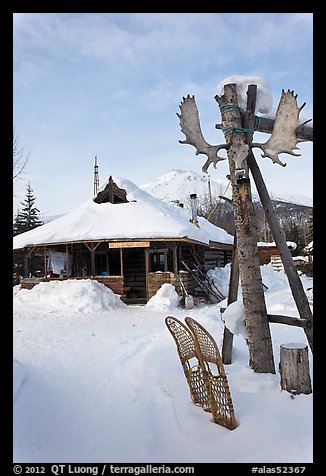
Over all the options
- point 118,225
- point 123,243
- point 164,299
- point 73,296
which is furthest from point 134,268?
point 73,296

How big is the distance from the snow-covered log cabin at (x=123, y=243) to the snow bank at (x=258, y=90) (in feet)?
28.3

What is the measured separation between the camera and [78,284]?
41.5 ft

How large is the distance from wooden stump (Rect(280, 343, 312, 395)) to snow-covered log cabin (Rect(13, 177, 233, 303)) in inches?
372

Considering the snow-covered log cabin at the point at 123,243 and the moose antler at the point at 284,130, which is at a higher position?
the moose antler at the point at 284,130

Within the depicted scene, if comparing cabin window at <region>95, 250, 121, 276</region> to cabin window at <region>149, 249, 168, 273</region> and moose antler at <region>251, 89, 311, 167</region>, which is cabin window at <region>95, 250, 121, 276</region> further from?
moose antler at <region>251, 89, 311, 167</region>

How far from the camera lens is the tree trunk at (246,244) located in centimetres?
419

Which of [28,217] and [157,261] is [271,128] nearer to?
[157,261]

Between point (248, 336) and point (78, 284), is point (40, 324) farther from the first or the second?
point (248, 336)

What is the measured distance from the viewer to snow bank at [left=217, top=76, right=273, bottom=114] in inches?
175

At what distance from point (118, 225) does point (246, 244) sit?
34.6 ft

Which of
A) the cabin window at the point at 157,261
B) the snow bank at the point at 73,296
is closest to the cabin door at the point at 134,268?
the cabin window at the point at 157,261

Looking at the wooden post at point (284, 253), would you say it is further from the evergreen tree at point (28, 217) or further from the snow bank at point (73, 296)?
the evergreen tree at point (28, 217)

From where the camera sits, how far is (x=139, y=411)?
376 cm

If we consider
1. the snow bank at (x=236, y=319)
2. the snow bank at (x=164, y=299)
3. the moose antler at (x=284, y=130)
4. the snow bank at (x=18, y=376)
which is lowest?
the snow bank at (x=164, y=299)
